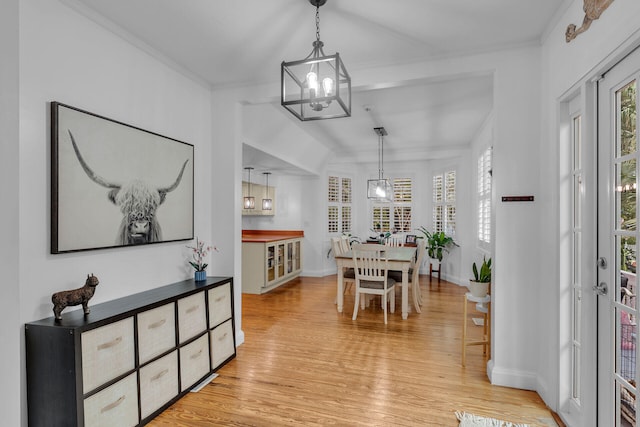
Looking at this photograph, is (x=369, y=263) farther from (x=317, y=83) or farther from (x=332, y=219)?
(x=332, y=219)

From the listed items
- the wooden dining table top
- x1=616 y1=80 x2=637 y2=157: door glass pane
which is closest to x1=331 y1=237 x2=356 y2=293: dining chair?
the wooden dining table top

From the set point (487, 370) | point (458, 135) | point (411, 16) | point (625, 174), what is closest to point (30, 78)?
point (411, 16)

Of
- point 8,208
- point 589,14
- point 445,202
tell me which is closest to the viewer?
point 8,208

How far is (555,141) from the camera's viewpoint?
2.21 metres

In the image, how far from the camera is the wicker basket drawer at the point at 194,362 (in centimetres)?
238

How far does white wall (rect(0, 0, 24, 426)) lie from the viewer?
4.71 feet

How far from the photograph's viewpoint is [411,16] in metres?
2.18

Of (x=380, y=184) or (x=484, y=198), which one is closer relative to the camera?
(x=484, y=198)

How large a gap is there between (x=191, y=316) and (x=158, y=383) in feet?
1.63

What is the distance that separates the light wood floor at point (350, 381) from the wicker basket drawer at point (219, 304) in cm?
43

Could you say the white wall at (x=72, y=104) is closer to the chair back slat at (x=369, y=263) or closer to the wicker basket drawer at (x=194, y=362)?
the wicker basket drawer at (x=194, y=362)

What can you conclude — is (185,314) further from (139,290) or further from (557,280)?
(557,280)

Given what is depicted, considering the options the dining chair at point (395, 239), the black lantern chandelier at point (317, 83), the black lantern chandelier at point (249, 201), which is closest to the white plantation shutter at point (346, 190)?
the dining chair at point (395, 239)

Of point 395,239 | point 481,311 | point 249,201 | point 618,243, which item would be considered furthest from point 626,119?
point 249,201
